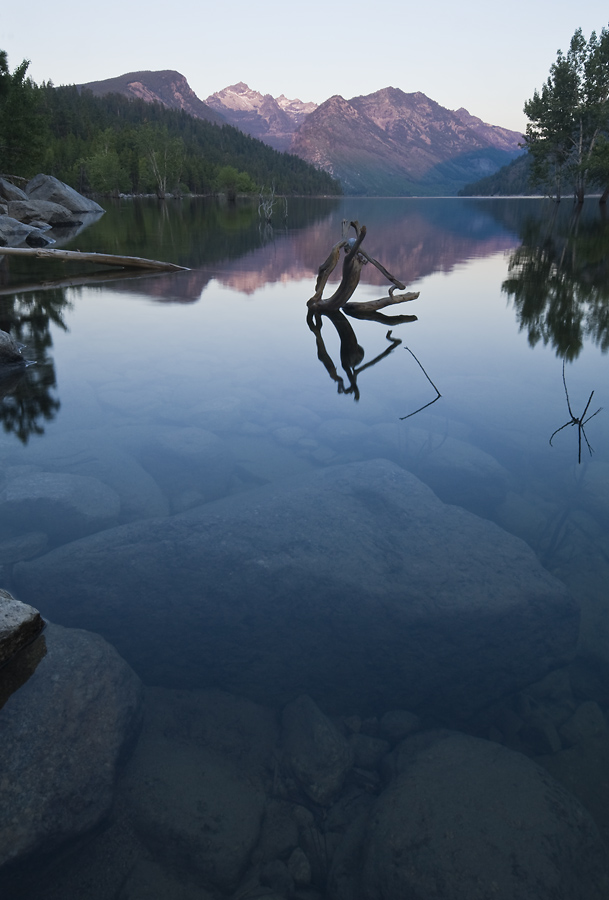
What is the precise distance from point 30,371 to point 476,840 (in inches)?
446

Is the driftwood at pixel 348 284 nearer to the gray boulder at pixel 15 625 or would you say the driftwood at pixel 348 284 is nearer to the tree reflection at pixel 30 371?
the tree reflection at pixel 30 371

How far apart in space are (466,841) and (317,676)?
5.00ft

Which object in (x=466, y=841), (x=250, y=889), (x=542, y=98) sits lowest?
(x=250, y=889)

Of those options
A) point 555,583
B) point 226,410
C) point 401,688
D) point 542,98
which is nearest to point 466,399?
point 226,410

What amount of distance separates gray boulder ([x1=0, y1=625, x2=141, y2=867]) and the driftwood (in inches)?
548

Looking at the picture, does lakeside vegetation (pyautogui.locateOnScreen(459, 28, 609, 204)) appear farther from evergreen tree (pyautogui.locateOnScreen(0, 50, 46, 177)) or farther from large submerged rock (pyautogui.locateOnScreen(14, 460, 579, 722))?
large submerged rock (pyautogui.locateOnScreen(14, 460, 579, 722))

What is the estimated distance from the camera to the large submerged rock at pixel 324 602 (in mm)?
4242

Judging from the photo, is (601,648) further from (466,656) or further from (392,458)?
(392,458)

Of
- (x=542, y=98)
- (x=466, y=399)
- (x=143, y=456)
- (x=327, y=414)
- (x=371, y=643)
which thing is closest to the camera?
(x=371, y=643)

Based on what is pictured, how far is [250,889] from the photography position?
3.03 metres

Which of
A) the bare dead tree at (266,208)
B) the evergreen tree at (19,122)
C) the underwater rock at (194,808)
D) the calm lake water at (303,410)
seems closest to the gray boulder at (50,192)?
the evergreen tree at (19,122)

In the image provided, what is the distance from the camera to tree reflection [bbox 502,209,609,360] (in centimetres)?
1467

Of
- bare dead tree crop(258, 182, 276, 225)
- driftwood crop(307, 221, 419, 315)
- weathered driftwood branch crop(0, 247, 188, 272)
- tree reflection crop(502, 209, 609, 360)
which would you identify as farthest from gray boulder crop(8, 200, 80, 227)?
tree reflection crop(502, 209, 609, 360)

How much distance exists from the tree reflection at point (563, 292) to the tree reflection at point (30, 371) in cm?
1172
